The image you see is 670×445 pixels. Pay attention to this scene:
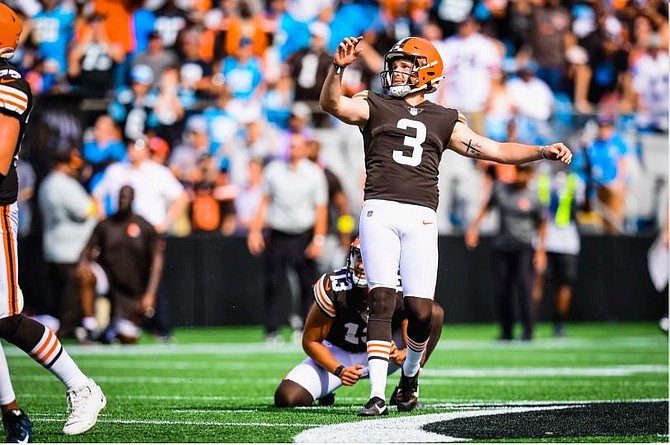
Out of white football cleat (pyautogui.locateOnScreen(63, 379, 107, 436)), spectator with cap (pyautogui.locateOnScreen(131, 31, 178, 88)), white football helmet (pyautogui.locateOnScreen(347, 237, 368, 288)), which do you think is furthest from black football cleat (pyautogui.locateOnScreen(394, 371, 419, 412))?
spectator with cap (pyautogui.locateOnScreen(131, 31, 178, 88))

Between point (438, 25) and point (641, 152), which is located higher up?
point (438, 25)

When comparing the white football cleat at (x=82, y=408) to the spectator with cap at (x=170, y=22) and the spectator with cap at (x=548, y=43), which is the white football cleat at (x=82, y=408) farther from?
the spectator with cap at (x=548, y=43)

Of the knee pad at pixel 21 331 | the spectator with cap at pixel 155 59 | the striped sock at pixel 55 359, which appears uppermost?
the spectator with cap at pixel 155 59

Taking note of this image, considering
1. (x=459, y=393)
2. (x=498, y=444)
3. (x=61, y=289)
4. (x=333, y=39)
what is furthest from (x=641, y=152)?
(x=498, y=444)

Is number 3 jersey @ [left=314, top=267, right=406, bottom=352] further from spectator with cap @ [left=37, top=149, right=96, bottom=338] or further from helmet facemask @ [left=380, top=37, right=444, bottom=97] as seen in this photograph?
spectator with cap @ [left=37, top=149, right=96, bottom=338]

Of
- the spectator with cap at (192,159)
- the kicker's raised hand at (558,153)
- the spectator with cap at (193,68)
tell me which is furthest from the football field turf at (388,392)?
the spectator with cap at (193,68)

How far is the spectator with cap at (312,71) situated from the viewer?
1667 centimetres

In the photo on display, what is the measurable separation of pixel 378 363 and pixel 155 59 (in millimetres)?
10512

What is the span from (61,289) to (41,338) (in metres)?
8.39

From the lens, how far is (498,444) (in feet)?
19.5

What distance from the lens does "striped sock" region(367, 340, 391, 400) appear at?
7.16m

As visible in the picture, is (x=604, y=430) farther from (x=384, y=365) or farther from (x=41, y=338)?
(x=41, y=338)

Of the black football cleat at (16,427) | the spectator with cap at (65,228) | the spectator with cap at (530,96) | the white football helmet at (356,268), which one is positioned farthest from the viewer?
the spectator with cap at (530,96)

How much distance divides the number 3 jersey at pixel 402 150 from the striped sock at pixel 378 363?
76cm
